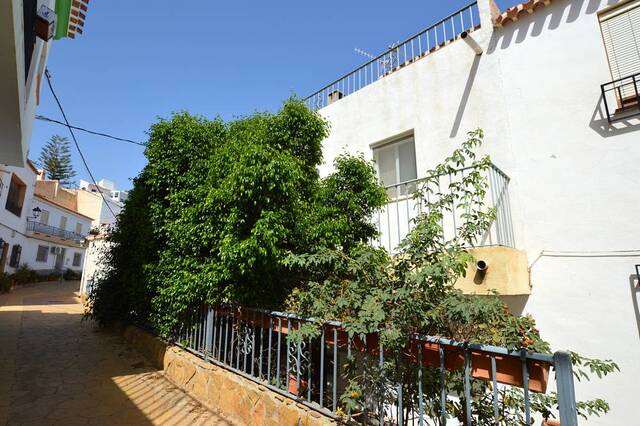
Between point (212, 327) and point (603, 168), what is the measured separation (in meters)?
6.25

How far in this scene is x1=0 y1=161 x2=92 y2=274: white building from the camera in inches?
875

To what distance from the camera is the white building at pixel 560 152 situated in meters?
4.44

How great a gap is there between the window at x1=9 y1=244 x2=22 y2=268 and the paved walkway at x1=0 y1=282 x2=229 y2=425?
20439mm

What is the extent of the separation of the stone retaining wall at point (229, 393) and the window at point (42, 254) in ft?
101

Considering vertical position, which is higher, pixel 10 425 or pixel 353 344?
pixel 353 344

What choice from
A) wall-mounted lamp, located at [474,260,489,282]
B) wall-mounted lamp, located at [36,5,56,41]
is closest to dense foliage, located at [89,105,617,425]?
wall-mounted lamp, located at [474,260,489,282]

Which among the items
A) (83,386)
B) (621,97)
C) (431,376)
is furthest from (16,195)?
(621,97)

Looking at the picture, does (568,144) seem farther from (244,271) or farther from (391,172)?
(244,271)

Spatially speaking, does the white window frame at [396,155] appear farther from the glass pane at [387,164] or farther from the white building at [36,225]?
the white building at [36,225]

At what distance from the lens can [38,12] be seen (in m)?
4.53

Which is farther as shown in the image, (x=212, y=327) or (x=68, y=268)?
(x=68, y=268)

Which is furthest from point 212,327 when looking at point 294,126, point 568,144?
point 568,144

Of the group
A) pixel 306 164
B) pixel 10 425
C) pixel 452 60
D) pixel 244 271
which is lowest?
pixel 10 425

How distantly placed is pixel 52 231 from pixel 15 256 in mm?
5982
